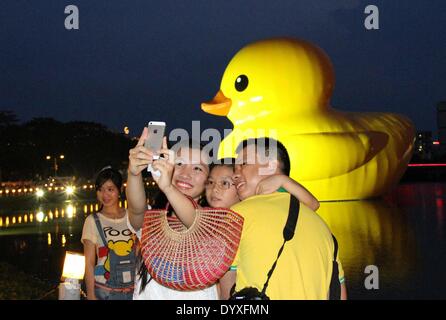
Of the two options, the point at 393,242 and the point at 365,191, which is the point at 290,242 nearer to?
the point at 393,242

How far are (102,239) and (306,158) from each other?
35.5 feet

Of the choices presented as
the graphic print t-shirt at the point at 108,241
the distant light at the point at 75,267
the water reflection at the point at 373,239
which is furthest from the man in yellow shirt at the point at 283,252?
the water reflection at the point at 373,239

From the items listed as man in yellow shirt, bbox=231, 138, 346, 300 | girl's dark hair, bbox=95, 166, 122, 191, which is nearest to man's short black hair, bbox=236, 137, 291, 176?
man in yellow shirt, bbox=231, 138, 346, 300

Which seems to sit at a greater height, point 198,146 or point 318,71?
point 318,71

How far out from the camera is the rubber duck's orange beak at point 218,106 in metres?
15.4

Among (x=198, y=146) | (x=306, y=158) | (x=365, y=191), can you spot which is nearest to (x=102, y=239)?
(x=198, y=146)

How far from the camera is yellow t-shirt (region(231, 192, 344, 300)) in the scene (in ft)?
7.22

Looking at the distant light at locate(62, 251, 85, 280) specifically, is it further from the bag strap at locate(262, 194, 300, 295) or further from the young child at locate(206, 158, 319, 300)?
the bag strap at locate(262, 194, 300, 295)

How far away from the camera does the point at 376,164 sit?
15914 millimetres

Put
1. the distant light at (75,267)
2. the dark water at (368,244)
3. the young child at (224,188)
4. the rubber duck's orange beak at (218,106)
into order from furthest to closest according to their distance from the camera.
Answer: the rubber duck's orange beak at (218,106) < the dark water at (368,244) < the distant light at (75,267) < the young child at (224,188)

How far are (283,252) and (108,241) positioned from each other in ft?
6.03

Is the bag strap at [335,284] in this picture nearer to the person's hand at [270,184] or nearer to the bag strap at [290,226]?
the bag strap at [290,226]

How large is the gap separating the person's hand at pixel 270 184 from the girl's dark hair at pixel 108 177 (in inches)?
74.5

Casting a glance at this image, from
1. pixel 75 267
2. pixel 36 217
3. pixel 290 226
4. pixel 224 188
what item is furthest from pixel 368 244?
pixel 36 217
